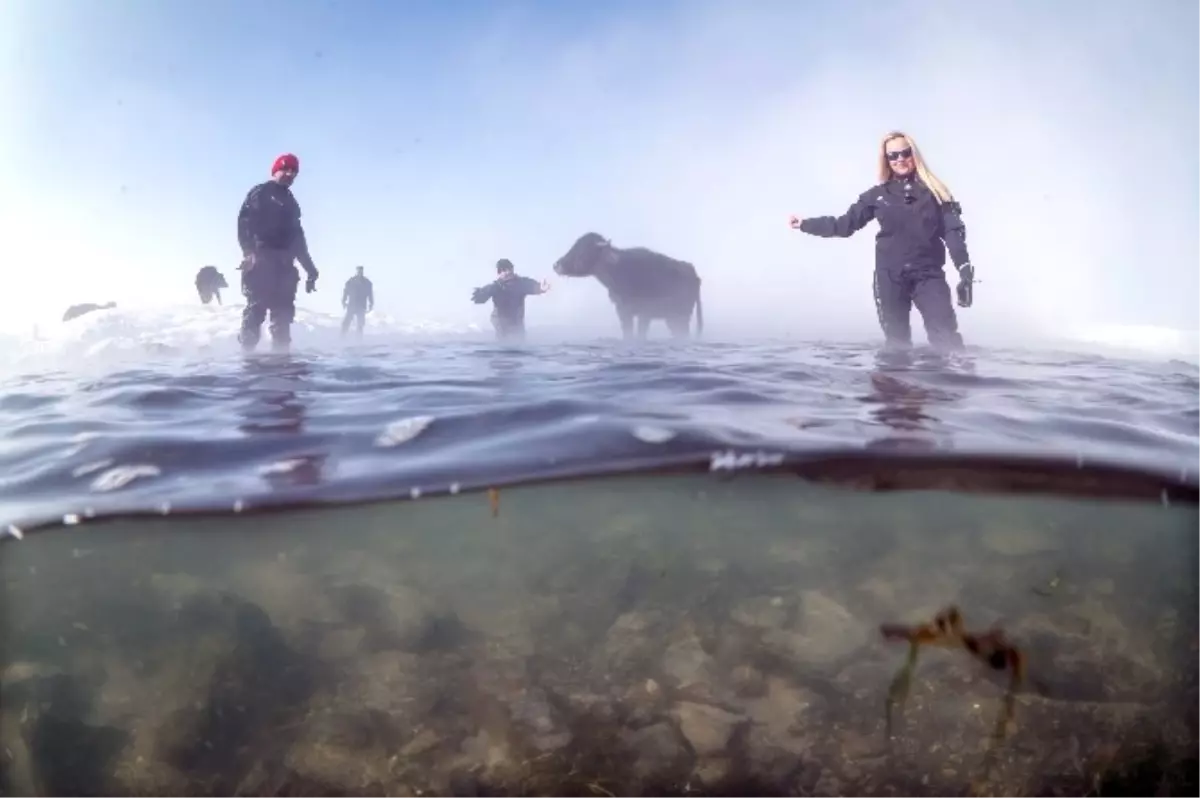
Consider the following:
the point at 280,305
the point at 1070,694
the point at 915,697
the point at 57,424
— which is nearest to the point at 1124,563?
the point at 1070,694

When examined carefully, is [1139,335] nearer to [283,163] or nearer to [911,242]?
[911,242]

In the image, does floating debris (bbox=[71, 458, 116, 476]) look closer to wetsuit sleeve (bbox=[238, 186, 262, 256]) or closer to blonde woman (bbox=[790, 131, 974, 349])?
wetsuit sleeve (bbox=[238, 186, 262, 256])

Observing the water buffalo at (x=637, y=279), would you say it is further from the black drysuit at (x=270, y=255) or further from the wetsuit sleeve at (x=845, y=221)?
the wetsuit sleeve at (x=845, y=221)

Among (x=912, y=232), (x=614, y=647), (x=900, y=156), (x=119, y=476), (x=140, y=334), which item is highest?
(x=900, y=156)

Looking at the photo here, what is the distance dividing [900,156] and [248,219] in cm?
880

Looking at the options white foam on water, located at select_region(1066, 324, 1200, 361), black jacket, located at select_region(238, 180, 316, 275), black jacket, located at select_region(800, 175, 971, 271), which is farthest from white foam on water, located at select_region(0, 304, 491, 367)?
white foam on water, located at select_region(1066, 324, 1200, 361)

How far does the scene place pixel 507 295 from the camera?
1675cm

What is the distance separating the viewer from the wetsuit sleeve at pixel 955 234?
7844mm

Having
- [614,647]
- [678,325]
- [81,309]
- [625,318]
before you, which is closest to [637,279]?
[625,318]

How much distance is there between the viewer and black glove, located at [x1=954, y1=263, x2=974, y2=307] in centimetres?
776

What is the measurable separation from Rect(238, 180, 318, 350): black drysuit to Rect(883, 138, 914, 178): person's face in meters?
8.15

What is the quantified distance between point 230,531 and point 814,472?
15.3 feet

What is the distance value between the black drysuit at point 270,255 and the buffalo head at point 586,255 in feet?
24.5

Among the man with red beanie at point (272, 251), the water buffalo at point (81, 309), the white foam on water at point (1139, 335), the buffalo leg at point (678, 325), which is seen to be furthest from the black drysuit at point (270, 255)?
the white foam on water at point (1139, 335)
